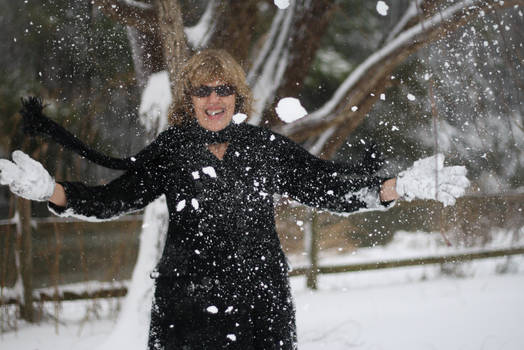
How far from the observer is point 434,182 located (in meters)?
0.96

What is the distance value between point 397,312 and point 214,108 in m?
1.45

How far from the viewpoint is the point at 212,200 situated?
3.45 ft

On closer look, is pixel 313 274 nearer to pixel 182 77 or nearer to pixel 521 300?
pixel 521 300

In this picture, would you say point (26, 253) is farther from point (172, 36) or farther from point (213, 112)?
point (213, 112)

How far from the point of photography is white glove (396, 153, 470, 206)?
953mm

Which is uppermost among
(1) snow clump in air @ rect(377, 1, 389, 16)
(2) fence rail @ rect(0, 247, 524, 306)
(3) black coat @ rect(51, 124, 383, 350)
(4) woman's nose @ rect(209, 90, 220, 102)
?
(1) snow clump in air @ rect(377, 1, 389, 16)

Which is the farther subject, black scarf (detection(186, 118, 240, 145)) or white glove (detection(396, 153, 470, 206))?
black scarf (detection(186, 118, 240, 145))

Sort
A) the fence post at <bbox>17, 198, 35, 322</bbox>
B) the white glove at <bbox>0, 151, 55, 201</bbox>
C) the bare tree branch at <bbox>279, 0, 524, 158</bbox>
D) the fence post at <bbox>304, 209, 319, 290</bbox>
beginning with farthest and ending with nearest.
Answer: the fence post at <bbox>304, 209, 319, 290</bbox>
the fence post at <bbox>17, 198, 35, 322</bbox>
the bare tree branch at <bbox>279, 0, 524, 158</bbox>
the white glove at <bbox>0, 151, 55, 201</bbox>

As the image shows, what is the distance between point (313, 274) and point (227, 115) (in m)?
1.15

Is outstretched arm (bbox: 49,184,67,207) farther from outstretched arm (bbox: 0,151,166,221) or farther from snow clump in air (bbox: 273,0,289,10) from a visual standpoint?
snow clump in air (bbox: 273,0,289,10)

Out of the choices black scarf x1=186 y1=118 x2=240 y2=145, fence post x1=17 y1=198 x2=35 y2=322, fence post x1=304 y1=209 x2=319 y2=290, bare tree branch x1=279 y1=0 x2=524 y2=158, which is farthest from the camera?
fence post x1=304 y1=209 x2=319 y2=290

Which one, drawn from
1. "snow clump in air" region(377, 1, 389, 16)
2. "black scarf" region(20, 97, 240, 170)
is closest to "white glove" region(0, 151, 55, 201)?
"black scarf" region(20, 97, 240, 170)

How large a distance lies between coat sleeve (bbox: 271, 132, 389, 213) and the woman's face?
15 cm

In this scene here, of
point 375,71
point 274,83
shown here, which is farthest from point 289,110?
point 375,71
